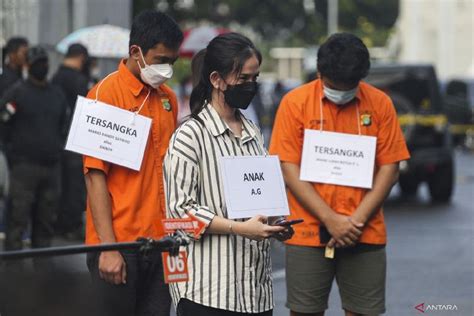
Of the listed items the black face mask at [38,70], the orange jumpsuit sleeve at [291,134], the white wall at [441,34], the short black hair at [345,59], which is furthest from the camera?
the white wall at [441,34]

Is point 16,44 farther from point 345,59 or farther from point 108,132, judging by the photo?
point 108,132

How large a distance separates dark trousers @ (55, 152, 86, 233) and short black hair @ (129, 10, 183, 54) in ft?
24.6

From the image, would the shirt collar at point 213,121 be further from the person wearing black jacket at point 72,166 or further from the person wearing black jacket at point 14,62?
the person wearing black jacket at point 72,166

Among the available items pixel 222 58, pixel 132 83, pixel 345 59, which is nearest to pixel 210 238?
pixel 222 58

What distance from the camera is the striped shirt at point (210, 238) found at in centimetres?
483

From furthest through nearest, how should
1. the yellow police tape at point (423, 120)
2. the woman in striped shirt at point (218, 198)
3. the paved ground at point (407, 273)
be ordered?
the yellow police tape at point (423, 120) → the woman in striped shirt at point (218, 198) → the paved ground at point (407, 273)

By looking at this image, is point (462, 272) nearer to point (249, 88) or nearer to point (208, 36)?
point (249, 88)

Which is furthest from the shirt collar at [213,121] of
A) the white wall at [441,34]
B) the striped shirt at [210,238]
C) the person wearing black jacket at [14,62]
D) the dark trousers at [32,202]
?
the white wall at [441,34]

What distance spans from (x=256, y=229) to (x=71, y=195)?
8.49m

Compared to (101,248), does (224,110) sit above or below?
above

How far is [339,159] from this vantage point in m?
6.30

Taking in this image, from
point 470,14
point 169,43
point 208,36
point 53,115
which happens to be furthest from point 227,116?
point 470,14

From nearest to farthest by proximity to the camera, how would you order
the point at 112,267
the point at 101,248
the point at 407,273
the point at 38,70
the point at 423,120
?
the point at 101,248
the point at 112,267
the point at 38,70
the point at 407,273
the point at 423,120

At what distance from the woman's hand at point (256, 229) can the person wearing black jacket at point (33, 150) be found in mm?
6146
